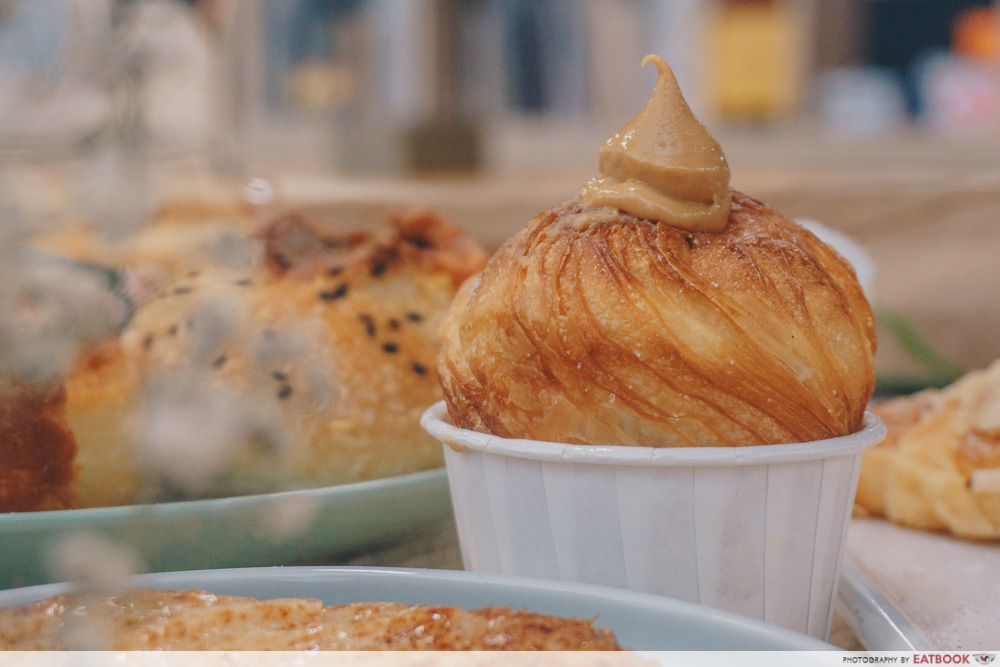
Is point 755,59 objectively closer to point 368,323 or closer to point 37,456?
point 368,323

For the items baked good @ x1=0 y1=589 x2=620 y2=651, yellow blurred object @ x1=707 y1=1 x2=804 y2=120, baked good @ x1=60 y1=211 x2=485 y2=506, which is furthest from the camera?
yellow blurred object @ x1=707 y1=1 x2=804 y2=120

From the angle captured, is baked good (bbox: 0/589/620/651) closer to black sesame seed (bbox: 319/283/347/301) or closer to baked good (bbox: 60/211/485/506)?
baked good (bbox: 60/211/485/506)

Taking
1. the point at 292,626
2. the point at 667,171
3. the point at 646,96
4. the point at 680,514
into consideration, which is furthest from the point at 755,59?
the point at 292,626

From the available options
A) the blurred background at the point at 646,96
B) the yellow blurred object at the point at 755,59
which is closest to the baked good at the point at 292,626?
the blurred background at the point at 646,96

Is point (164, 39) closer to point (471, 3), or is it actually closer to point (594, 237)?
point (594, 237)

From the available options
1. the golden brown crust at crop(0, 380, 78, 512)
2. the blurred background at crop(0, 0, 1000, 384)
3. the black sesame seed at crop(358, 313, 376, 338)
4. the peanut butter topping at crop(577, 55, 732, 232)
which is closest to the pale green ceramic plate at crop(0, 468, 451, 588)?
the golden brown crust at crop(0, 380, 78, 512)

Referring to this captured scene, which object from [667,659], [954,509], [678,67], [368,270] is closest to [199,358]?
[667,659]

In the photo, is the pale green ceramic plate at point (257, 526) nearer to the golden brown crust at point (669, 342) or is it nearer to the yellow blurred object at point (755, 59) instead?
the golden brown crust at point (669, 342)
